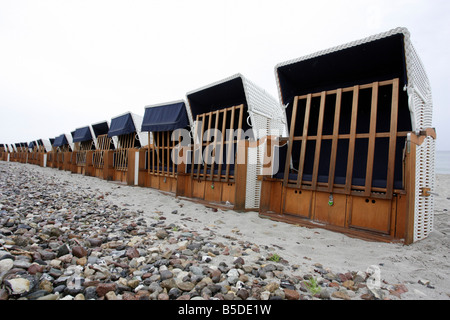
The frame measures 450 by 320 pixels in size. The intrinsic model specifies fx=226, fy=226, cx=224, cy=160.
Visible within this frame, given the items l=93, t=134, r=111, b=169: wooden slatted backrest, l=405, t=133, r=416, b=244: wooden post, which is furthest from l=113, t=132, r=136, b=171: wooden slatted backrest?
l=405, t=133, r=416, b=244: wooden post

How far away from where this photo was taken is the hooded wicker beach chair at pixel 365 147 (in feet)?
11.5

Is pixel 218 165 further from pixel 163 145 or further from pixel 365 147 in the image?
pixel 365 147

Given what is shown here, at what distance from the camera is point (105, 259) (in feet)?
7.32

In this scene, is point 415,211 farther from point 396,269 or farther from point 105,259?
point 105,259

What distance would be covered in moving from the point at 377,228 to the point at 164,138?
24.3 feet

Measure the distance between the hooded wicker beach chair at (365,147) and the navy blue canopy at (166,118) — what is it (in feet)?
12.3

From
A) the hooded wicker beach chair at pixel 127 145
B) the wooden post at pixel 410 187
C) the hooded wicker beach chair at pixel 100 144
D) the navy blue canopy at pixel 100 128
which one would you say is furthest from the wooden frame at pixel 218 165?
the navy blue canopy at pixel 100 128

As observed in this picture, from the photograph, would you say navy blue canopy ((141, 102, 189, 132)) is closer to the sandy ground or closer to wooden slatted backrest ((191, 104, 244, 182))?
wooden slatted backrest ((191, 104, 244, 182))

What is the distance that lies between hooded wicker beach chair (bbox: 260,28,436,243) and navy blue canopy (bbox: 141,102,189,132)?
12.3 feet

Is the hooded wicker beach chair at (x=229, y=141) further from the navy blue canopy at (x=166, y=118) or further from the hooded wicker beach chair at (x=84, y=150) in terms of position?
the hooded wicker beach chair at (x=84, y=150)

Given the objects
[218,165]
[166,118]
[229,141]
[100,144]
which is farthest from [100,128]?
[229,141]

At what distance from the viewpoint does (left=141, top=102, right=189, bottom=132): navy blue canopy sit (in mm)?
7766

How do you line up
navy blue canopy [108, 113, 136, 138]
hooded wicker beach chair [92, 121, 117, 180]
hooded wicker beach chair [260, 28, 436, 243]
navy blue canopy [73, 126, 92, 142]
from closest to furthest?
hooded wicker beach chair [260, 28, 436, 243], navy blue canopy [108, 113, 136, 138], hooded wicker beach chair [92, 121, 117, 180], navy blue canopy [73, 126, 92, 142]
